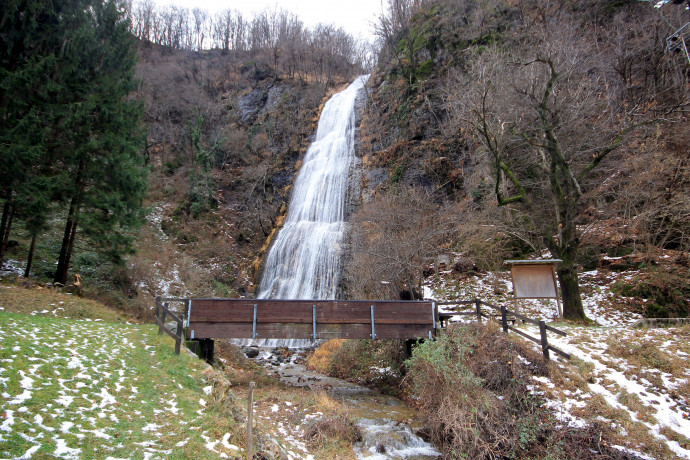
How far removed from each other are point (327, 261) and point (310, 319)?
11.2 m

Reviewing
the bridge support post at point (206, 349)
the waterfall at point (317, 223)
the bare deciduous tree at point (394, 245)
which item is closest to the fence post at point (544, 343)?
the bare deciduous tree at point (394, 245)

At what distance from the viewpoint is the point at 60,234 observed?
20219mm

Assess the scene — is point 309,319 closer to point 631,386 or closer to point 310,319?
point 310,319

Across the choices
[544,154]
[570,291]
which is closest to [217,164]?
[544,154]

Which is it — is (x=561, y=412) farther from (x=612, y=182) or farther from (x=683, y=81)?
(x=683, y=81)

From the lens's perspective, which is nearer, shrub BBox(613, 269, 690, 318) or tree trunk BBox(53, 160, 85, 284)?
shrub BBox(613, 269, 690, 318)

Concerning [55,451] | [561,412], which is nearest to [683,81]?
[561,412]

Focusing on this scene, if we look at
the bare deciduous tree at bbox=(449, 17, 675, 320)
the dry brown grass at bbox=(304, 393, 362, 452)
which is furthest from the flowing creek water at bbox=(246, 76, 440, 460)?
the bare deciduous tree at bbox=(449, 17, 675, 320)

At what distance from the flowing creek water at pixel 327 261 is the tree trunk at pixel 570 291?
Result: 21.5 ft

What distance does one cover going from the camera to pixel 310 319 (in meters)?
11.8

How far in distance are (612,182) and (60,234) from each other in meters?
27.4

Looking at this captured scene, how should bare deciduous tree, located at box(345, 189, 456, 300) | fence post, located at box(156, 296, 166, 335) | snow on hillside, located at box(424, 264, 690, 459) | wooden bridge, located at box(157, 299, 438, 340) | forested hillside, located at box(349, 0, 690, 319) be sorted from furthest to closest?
bare deciduous tree, located at box(345, 189, 456, 300) → forested hillside, located at box(349, 0, 690, 319) → wooden bridge, located at box(157, 299, 438, 340) → fence post, located at box(156, 296, 166, 335) → snow on hillside, located at box(424, 264, 690, 459)

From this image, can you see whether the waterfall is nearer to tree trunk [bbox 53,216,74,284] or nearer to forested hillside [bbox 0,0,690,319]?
forested hillside [bbox 0,0,690,319]

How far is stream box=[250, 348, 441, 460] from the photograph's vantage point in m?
7.71
